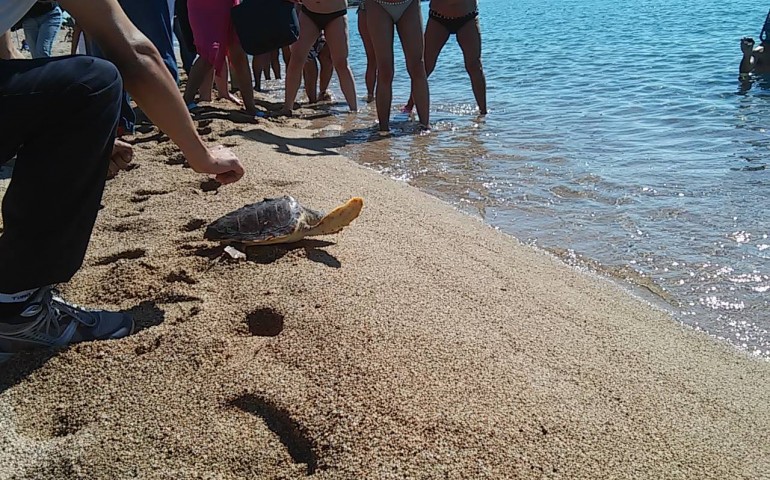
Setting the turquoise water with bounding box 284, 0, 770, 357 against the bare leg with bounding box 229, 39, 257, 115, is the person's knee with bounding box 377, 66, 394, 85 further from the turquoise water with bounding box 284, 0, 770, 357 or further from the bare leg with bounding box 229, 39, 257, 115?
the bare leg with bounding box 229, 39, 257, 115

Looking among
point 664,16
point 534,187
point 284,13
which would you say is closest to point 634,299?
point 534,187

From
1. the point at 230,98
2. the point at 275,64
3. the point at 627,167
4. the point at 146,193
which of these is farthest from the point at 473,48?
the point at 275,64

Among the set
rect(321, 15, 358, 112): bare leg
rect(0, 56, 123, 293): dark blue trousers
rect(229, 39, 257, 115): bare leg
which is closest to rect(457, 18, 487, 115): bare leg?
rect(321, 15, 358, 112): bare leg

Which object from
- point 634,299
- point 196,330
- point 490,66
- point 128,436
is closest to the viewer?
point 128,436

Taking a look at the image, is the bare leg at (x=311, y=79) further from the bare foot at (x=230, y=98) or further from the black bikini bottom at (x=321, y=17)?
the black bikini bottom at (x=321, y=17)

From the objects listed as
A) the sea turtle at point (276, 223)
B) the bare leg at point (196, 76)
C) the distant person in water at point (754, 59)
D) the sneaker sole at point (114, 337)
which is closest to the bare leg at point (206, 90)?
the bare leg at point (196, 76)

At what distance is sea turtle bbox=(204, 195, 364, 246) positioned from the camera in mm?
2529

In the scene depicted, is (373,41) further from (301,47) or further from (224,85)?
(224,85)

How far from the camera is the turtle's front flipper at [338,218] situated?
2.68 metres

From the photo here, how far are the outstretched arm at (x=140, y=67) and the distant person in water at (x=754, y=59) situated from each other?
913 cm

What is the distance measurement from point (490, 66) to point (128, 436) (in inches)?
426

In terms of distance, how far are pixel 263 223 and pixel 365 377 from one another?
42.3 inches

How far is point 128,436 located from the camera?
153 cm

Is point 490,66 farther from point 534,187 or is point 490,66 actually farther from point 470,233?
point 470,233
